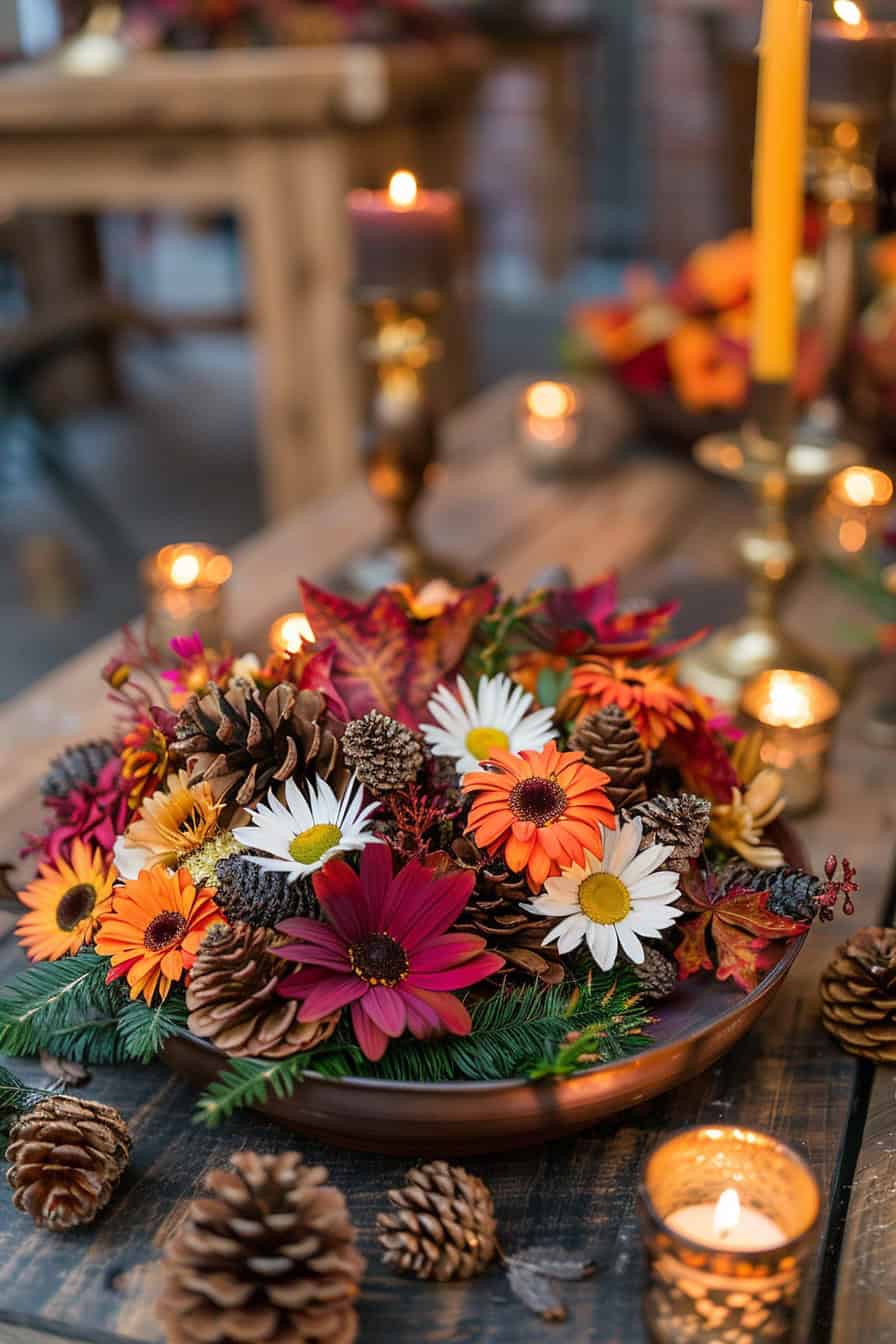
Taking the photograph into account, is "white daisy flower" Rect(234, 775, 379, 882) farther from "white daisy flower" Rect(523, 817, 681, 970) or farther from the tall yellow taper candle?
the tall yellow taper candle

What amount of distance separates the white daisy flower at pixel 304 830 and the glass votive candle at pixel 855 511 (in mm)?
724

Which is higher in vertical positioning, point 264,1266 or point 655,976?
point 655,976

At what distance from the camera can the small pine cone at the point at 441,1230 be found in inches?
21.0

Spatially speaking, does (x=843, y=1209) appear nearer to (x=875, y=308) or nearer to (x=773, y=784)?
(x=773, y=784)

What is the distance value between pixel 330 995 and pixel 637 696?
24 centimetres

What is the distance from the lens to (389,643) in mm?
704

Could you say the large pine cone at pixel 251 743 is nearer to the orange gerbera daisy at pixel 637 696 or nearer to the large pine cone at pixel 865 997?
the orange gerbera daisy at pixel 637 696

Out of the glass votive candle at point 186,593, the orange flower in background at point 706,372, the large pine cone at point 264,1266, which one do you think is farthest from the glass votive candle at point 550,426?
the large pine cone at point 264,1266

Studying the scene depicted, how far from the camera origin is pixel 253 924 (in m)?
0.58

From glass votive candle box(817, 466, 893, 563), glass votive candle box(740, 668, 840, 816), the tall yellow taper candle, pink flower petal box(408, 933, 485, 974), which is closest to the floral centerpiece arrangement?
pink flower petal box(408, 933, 485, 974)

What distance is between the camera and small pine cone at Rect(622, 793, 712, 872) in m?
0.61

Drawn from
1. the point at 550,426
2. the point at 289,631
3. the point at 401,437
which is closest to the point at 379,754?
the point at 289,631

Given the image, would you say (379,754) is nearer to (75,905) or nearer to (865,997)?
(75,905)

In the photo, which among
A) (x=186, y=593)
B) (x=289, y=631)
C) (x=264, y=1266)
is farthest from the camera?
(x=186, y=593)
